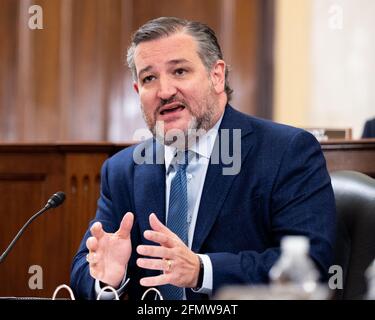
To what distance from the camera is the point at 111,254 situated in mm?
1311

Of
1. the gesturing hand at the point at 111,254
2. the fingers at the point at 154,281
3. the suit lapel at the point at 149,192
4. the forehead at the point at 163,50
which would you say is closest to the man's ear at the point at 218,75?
the forehead at the point at 163,50

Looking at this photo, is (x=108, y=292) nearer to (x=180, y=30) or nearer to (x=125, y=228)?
(x=125, y=228)

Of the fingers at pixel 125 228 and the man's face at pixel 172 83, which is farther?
the man's face at pixel 172 83

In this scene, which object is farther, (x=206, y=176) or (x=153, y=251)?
(x=206, y=176)

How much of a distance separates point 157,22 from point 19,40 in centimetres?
316

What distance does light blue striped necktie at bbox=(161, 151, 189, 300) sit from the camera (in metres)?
1.49

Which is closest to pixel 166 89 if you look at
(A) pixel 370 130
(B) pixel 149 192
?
(B) pixel 149 192

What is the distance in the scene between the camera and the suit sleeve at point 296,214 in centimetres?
139

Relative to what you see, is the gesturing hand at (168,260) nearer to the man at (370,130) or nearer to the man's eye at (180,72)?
the man's eye at (180,72)

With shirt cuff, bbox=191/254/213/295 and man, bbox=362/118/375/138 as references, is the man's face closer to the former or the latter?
shirt cuff, bbox=191/254/213/295

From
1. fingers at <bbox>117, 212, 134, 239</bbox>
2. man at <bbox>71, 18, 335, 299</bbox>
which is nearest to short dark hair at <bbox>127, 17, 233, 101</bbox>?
man at <bbox>71, 18, 335, 299</bbox>

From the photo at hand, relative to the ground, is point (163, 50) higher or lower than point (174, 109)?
higher

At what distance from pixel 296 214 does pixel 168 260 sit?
0.39 meters
